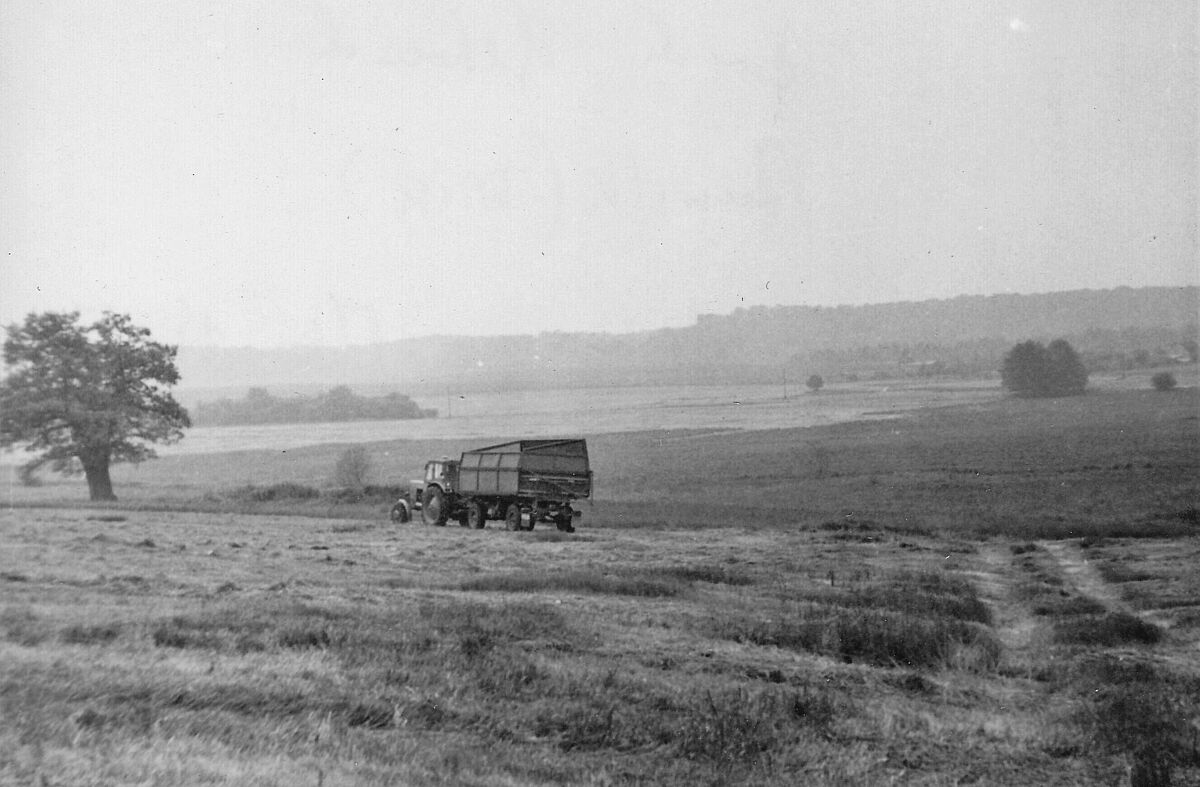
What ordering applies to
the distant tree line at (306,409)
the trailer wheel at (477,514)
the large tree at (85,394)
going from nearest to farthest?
the trailer wheel at (477,514) → the large tree at (85,394) → the distant tree line at (306,409)

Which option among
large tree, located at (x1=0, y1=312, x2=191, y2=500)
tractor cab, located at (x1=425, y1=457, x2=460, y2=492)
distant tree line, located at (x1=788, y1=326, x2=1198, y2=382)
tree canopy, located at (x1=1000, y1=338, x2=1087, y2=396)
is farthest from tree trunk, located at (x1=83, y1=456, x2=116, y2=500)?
distant tree line, located at (x1=788, y1=326, x2=1198, y2=382)

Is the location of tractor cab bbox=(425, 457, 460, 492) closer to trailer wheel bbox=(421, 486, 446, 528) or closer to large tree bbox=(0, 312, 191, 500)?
trailer wheel bbox=(421, 486, 446, 528)

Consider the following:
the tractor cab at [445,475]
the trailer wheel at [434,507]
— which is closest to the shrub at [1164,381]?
the tractor cab at [445,475]

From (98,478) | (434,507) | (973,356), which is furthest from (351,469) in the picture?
(973,356)

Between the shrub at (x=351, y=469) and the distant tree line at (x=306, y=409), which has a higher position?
the distant tree line at (x=306, y=409)

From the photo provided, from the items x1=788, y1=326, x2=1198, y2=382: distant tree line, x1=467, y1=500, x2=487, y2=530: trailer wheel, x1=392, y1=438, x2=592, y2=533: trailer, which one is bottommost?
x1=467, y1=500, x2=487, y2=530: trailer wheel

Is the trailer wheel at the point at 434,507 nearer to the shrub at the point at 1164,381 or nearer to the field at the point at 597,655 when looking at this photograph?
the field at the point at 597,655

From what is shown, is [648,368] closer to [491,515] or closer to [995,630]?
→ [491,515]
